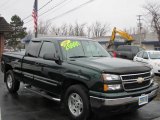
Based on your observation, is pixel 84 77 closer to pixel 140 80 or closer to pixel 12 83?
pixel 140 80

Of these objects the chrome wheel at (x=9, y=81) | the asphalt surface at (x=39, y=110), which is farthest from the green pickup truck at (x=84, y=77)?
the chrome wheel at (x=9, y=81)

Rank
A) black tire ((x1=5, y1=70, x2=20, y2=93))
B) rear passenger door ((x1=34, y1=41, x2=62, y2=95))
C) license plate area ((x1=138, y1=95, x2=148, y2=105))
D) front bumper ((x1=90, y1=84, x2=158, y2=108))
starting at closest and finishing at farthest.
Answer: front bumper ((x1=90, y1=84, x2=158, y2=108)) → license plate area ((x1=138, y1=95, x2=148, y2=105)) → rear passenger door ((x1=34, y1=41, x2=62, y2=95)) → black tire ((x1=5, y1=70, x2=20, y2=93))

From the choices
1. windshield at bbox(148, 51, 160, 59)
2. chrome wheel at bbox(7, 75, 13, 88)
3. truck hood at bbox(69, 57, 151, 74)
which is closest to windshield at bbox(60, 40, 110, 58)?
truck hood at bbox(69, 57, 151, 74)

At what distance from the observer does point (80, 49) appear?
693 cm

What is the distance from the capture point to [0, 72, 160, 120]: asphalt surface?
626 centimetres

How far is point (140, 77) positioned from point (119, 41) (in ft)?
159

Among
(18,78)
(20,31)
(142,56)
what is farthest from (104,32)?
(18,78)

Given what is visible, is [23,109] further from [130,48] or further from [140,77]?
[130,48]

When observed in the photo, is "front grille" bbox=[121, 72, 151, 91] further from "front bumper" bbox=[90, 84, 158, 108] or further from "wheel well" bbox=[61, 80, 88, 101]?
"wheel well" bbox=[61, 80, 88, 101]

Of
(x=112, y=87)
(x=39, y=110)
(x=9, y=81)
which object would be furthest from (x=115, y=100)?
(x=9, y=81)

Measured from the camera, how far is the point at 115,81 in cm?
537

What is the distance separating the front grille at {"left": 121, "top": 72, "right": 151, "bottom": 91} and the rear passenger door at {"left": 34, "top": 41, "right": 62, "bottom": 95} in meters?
1.61

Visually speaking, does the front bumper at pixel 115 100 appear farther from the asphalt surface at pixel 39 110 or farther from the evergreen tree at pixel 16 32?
the evergreen tree at pixel 16 32

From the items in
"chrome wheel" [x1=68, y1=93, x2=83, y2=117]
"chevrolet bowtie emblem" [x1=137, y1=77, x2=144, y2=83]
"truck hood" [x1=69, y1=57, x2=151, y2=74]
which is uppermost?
"truck hood" [x1=69, y1=57, x2=151, y2=74]
